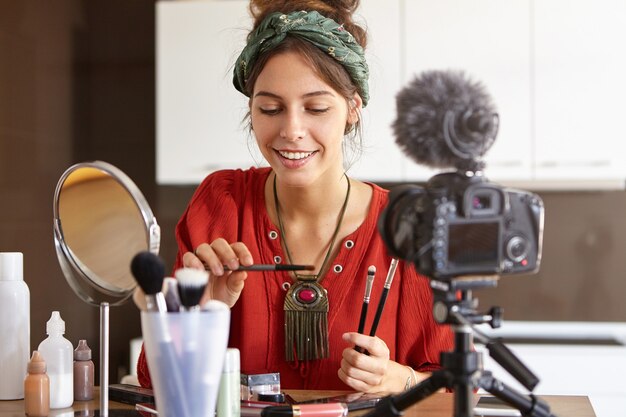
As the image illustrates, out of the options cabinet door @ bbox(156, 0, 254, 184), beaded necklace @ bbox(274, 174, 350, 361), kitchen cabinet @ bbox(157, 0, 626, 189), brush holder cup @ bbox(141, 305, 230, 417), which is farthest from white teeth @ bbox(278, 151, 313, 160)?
cabinet door @ bbox(156, 0, 254, 184)

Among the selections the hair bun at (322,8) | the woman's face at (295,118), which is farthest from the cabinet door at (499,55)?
the woman's face at (295,118)

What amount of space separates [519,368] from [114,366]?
9.34ft

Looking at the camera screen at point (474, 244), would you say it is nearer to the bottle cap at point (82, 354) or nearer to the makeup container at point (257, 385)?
the makeup container at point (257, 385)

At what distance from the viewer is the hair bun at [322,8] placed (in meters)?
1.78

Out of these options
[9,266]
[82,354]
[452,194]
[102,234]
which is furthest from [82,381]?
[452,194]

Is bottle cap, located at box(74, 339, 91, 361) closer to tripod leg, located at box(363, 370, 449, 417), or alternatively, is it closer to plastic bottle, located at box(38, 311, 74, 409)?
plastic bottle, located at box(38, 311, 74, 409)

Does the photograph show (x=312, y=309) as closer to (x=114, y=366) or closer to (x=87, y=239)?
(x=87, y=239)

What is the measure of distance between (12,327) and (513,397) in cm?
81

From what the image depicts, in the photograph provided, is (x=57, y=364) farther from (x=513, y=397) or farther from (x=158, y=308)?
(x=513, y=397)

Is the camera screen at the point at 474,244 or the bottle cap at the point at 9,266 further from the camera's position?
the bottle cap at the point at 9,266

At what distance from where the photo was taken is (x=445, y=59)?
3.14 metres

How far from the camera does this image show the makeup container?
1338mm

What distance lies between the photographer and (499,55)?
10.2 feet

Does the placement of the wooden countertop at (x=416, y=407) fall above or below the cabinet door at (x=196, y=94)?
below
